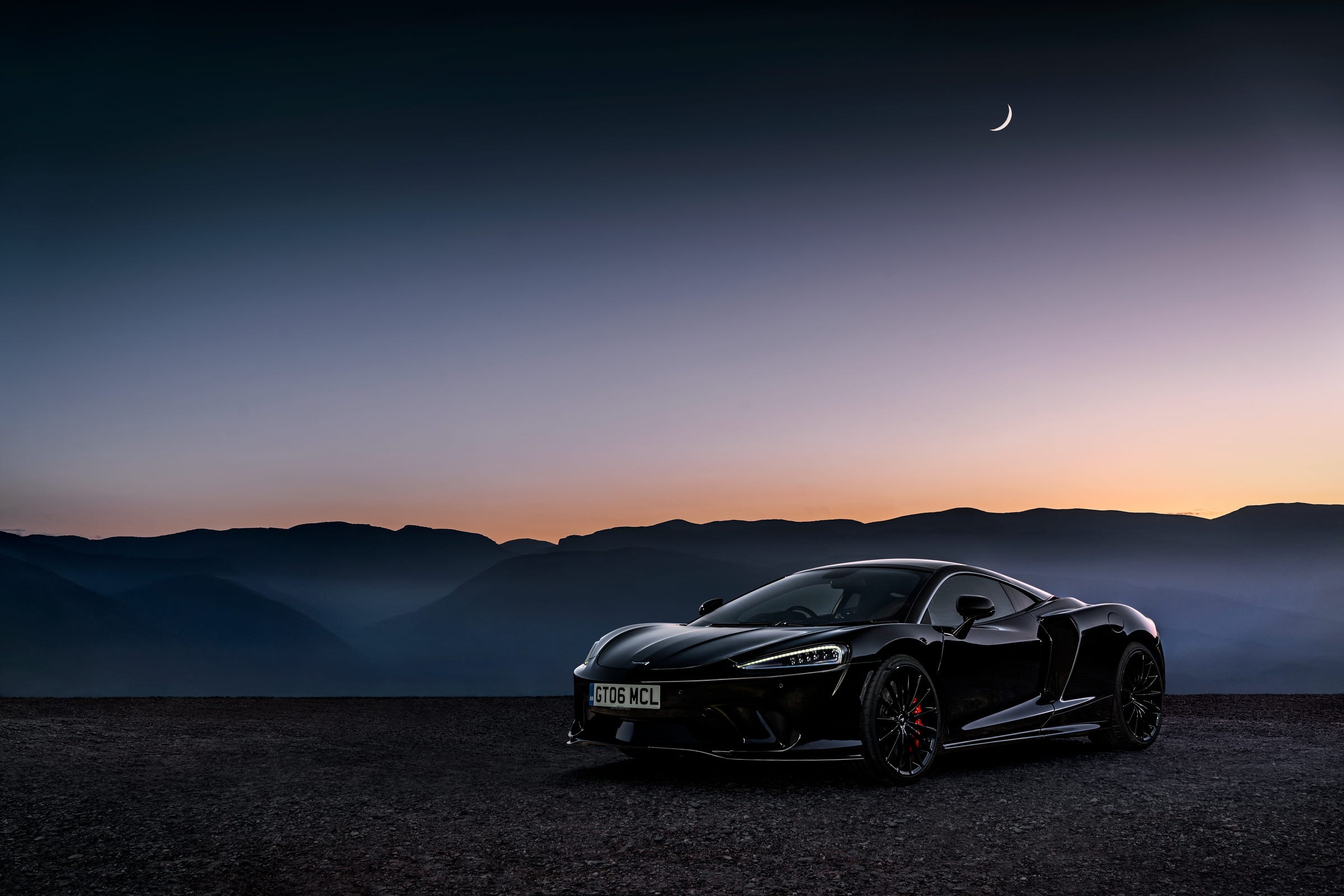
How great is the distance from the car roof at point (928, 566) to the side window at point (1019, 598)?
5 centimetres

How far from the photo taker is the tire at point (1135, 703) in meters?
8.08

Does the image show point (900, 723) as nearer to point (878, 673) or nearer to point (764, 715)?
point (878, 673)

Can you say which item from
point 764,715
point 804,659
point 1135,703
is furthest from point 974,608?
point 1135,703

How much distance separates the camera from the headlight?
249 inches

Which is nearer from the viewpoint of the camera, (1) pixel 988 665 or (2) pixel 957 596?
(1) pixel 988 665

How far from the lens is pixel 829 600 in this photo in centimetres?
752

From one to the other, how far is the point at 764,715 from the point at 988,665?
5.96 ft

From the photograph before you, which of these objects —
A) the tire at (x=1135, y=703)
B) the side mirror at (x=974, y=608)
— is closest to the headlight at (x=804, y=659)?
the side mirror at (x=974, y=608)

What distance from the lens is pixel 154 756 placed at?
25.7 feet

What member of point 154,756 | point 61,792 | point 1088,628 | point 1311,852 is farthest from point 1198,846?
point 154,756

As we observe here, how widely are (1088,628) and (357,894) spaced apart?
18.9 feet

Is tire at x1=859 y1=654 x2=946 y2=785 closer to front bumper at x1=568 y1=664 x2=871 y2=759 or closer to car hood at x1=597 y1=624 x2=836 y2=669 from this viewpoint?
front bumper at x1=568 y1=664 x2=871 y2=759

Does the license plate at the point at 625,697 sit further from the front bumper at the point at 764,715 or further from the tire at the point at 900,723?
the tire at the point at 900,723

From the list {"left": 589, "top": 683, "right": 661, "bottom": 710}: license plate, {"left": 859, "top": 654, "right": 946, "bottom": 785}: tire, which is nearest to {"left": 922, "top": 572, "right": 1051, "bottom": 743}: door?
{"left": 859, "top": 654, "right": 946, "bottom": 785}: tire
